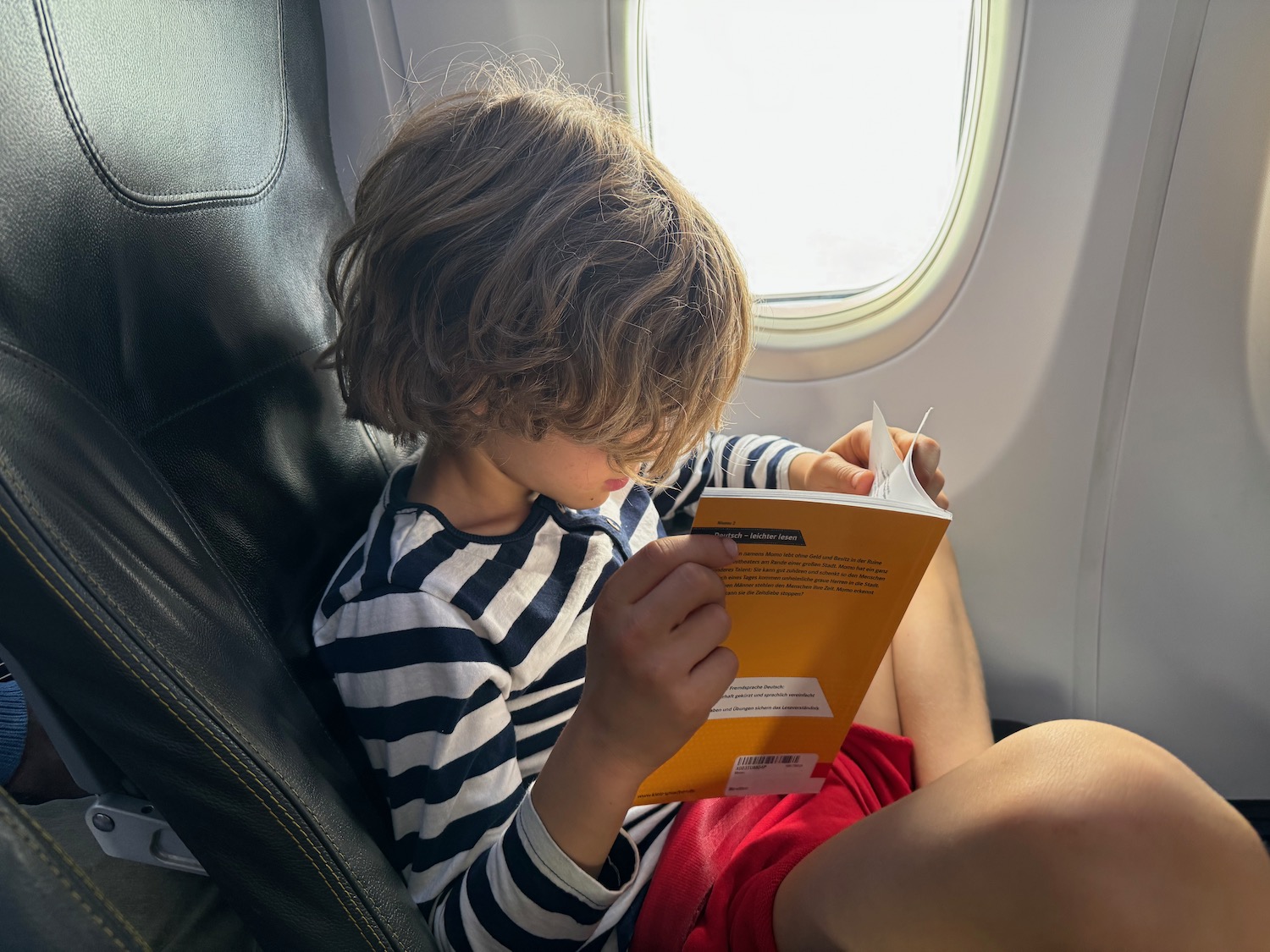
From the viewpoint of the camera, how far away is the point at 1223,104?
1.04m

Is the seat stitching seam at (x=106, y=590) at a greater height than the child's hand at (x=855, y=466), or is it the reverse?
the seat stitching seam at (x=106, y=590)

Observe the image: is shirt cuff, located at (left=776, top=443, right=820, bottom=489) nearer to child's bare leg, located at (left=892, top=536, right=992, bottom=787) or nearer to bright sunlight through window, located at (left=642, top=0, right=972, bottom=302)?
child's bare leg, located at (left=892, top=536, right=992, bottom=787)

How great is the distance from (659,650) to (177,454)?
1.32ft

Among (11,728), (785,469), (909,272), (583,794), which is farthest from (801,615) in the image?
(909,272)

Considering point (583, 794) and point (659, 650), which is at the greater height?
point (659, 650)

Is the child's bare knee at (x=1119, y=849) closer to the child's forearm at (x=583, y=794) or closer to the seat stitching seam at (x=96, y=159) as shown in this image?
the child's forearm at (x=583, y=794)

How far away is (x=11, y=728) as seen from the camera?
0.81 meters

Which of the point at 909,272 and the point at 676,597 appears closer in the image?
the point at 676,597

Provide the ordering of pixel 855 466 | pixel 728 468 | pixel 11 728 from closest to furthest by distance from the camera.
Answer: pixel 11 728, pixel 855 466, pixel 728 468

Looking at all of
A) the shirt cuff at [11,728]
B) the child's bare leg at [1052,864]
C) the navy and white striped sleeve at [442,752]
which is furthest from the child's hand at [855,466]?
the shirt cuff at [11,728]

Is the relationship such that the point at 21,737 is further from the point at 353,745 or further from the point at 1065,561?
the point at 1065,561

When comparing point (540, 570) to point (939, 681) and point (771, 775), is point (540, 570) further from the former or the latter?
point (939, 681)

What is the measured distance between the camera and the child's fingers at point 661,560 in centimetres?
57

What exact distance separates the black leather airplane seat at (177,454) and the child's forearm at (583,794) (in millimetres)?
130
